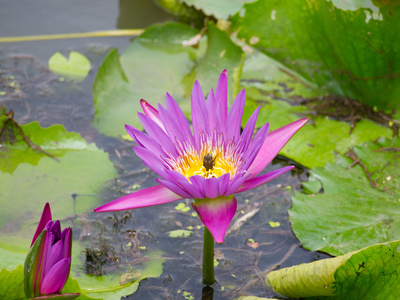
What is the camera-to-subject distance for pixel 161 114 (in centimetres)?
172

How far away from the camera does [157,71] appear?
122 inches

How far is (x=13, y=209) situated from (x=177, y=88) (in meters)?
1.26

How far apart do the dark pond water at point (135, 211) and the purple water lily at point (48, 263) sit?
502 millimetres

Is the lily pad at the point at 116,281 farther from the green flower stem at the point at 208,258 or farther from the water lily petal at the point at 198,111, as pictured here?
the water lily petal at the point at 198,111

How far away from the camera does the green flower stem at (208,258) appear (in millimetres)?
1680

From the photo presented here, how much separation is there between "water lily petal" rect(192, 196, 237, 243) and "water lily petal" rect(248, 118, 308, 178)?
149 millimetres

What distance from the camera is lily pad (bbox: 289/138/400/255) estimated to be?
200cm

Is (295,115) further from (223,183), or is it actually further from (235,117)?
(223,183)

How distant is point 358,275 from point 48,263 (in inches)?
40.2

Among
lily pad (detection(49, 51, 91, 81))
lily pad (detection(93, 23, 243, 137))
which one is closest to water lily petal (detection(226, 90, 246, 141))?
lily pad (detection(93, 23, 243, 137))

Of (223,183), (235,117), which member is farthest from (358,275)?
(235,117)

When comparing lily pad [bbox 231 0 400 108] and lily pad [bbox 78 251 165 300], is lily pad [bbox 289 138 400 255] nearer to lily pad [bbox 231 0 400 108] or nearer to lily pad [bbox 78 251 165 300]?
lily pad [bbox 231 0 400 108]

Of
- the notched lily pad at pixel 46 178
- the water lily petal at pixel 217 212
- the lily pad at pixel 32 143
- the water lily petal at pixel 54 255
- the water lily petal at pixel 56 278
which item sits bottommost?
the notched lily pad at pixel 46 178

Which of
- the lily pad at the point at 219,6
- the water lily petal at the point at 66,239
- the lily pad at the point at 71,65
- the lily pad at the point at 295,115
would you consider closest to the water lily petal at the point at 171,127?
the water lily petal at the point at 66,239
